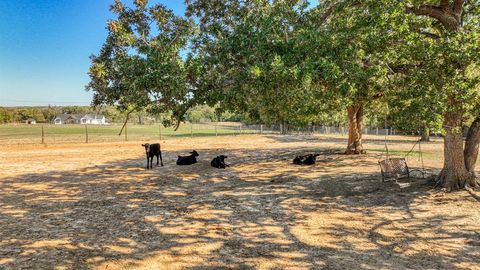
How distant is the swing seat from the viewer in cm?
1237

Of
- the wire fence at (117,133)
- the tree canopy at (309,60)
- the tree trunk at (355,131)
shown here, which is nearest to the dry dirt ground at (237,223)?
the tree canopy at (309,60)

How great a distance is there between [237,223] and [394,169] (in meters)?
7.42

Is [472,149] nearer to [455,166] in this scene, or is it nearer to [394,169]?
[455,166]

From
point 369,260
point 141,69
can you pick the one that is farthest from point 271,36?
point 369,260

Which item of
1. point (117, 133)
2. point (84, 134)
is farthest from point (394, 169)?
point (84, 134)

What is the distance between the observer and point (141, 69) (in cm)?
791

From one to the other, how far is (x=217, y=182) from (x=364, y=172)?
697 cm

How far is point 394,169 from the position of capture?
12.5 m

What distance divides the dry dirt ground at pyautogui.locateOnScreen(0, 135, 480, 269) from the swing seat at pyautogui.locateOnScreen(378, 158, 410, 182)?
426mm

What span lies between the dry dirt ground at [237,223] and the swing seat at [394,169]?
426 millimetres

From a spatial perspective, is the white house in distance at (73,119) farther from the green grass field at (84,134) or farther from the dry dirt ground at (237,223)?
the dry dirt ground at (237,223)

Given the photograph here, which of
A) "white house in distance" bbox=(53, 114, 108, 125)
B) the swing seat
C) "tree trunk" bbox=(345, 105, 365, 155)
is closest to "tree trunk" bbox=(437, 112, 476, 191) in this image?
the swing seat

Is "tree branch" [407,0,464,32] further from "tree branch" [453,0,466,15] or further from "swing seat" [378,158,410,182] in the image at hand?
"swing seat" [378,158,410,182]

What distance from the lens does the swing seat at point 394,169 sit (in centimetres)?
1237
